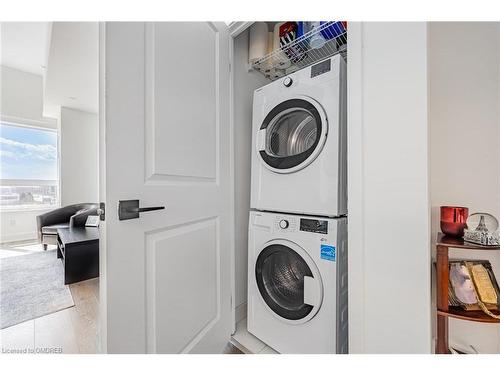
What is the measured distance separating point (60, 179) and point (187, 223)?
4159 mm

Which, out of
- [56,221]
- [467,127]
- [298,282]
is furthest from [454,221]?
[56,221]

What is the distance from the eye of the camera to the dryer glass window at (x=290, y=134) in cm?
124

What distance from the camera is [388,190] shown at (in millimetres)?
840

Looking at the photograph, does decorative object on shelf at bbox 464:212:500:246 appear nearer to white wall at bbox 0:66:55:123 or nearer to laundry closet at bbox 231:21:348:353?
laundry closet at bbox 231:21:348:353

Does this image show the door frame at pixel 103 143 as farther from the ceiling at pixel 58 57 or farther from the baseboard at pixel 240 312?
the ceiling at pixel 58 57

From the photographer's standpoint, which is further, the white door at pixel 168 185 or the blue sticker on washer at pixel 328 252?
the blue sticker on washer at pixel 328 252

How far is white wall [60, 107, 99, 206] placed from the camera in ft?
12.9

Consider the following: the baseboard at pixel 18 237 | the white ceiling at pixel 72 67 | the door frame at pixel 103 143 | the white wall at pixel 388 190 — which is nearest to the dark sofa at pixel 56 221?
the baseboard at pixel 18 237

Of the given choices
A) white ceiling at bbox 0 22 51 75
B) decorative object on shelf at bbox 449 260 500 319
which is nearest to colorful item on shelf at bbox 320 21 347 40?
decorative object on shelf at bbox 449 260 500 319

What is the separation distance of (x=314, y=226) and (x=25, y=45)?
170 inches

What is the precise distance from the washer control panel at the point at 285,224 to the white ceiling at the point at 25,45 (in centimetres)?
288

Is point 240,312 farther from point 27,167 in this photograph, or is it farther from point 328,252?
point 27,167
